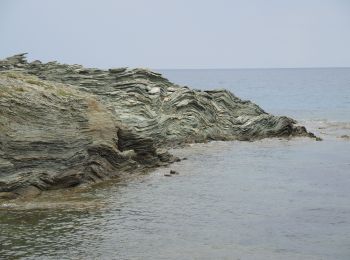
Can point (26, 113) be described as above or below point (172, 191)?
above

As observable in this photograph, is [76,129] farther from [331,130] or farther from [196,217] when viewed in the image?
[331,130]

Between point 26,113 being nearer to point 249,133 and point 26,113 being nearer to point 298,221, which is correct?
point 298,221

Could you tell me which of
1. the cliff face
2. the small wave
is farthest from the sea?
the small wave

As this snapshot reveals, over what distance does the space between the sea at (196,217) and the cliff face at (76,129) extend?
4.49 ft

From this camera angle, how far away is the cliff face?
26.7 m

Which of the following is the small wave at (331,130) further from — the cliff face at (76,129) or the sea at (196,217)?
the sea at (196,217)

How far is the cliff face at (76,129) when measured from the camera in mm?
→ 26688

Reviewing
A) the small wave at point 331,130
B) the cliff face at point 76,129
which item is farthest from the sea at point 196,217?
the small wave at point 331,130

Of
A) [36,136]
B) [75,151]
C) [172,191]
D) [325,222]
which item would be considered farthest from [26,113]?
[325,222]

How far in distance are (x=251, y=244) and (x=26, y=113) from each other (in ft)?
49.8

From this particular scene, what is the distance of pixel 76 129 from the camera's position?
95.7 ft

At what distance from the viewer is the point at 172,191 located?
27.2 metres

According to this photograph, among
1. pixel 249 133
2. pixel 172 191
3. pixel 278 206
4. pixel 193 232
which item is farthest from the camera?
pixel 249 133

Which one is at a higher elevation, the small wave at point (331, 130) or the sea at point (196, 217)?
the small wave at point (331, 130)
